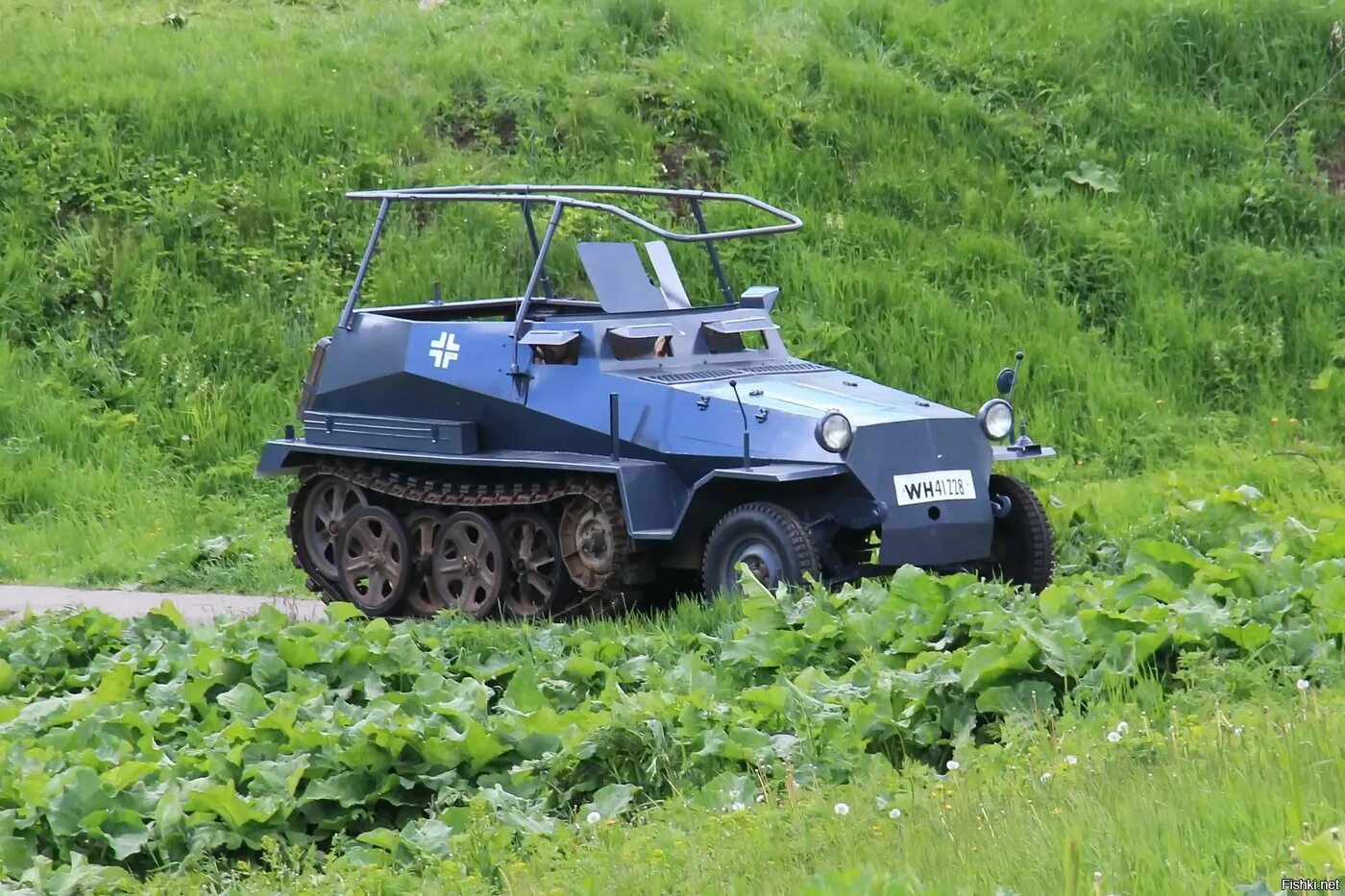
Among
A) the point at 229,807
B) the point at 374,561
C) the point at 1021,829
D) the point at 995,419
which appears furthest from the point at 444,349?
the point at 1021,829

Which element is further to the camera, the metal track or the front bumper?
the metal track

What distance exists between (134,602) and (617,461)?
12.1 ft

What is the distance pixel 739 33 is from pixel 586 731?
14.8m

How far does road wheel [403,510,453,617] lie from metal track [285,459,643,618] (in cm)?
9

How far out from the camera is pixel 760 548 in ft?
31.0

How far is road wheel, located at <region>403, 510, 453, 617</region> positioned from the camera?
36.5 ft

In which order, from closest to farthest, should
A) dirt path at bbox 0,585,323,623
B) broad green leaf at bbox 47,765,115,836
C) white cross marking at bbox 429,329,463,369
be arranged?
1. broad green leaf at bbox 47,765,115,836
2. white cross marking at bbox 429,329,463,369
3. dirt path at bbox 0,585,323,623

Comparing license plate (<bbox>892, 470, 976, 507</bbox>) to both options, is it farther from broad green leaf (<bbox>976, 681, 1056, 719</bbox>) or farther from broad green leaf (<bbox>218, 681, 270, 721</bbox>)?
broad green leaf (<bbox>218, 681, 270, 721</bbox>)

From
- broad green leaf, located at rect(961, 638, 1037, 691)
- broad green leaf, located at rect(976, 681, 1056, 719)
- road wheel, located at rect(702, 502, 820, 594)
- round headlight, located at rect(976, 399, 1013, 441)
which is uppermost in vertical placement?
round headlight, located at rect(976, 399, 1013, 441)

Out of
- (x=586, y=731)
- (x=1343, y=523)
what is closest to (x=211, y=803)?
(x=586, y=731)

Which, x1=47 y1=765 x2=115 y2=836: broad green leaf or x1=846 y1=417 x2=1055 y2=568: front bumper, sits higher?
x1=846 y1=417 x2=1055 y2=568: front bumper

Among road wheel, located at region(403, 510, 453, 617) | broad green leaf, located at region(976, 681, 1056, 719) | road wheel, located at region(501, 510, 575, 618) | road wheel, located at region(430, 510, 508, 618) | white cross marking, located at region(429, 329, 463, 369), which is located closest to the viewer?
broad green leaf, located at region(976, 681, 1056, 719)

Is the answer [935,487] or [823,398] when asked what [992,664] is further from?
[823,398]

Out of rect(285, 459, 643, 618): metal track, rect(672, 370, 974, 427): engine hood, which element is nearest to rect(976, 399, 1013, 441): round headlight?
rect(672, 370, 974, 427): engine hood
